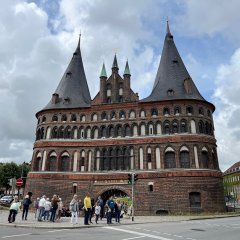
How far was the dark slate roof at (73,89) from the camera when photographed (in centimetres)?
3888

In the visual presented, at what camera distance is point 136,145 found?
112 feet

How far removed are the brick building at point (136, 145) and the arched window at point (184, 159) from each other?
0.37ft

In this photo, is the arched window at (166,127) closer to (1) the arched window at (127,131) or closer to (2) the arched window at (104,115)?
(1) the arched window at (127,131)

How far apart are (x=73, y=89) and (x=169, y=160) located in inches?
690

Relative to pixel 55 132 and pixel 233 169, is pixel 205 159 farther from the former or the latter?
pixel 233 169

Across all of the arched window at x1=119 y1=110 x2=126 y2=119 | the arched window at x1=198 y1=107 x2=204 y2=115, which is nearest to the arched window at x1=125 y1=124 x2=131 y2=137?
the arched window at x1=119 y1=110 x2=126 y2=119

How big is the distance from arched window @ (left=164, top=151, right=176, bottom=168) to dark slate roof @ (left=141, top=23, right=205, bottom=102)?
684 cm

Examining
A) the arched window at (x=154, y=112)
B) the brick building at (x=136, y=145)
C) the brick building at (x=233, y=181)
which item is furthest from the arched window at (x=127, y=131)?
the brick building at (x=233, y=181)

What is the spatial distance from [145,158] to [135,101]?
7.40m

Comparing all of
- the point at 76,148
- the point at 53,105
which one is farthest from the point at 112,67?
the point at 76,148

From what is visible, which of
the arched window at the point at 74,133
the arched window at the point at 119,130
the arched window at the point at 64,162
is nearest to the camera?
the arched window at the point at 119,130

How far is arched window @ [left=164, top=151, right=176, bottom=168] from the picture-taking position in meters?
32.5

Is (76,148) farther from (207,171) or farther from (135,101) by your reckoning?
(207,171)

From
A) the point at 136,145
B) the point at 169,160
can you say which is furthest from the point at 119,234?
the point at 136,145
